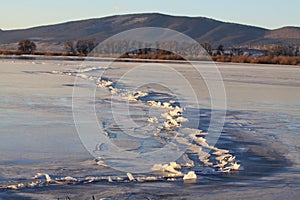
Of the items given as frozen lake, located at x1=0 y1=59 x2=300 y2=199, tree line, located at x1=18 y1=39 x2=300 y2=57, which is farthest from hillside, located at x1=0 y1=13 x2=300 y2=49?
frozen lake, located at x1=0 y1=59 x2=300 y2=199

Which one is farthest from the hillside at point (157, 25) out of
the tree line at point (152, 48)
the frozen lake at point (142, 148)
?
the frozen lake at point (142, 148)

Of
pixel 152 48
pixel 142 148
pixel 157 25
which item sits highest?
pixel 157 25

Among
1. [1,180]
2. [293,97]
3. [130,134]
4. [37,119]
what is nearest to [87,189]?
[1,180]

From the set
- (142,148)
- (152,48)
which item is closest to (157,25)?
(152,48)

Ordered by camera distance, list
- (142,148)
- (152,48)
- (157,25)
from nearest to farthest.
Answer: (142,148), (152,48), (157,25)

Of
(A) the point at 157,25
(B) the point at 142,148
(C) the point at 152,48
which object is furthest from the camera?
(A) the point at 157,25

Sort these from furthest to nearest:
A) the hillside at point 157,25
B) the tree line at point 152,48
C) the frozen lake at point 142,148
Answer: the hillside at point 157,25, the tree line at point 152,48, the frozen lake at point 142,148

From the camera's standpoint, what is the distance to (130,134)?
23.9ft

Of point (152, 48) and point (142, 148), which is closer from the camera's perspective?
point (142, 148)

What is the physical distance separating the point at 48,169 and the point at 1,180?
1.89ft

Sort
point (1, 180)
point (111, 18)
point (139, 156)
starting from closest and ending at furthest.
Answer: point (1, 180), point (139, 156), point (111, 18)

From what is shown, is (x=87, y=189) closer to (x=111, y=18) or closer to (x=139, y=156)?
(x=139, y=156)

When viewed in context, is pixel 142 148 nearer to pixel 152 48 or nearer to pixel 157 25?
pixel 152 48

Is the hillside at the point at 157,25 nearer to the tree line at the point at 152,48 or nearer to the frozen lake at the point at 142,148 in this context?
the tree line at the point at 152,48
